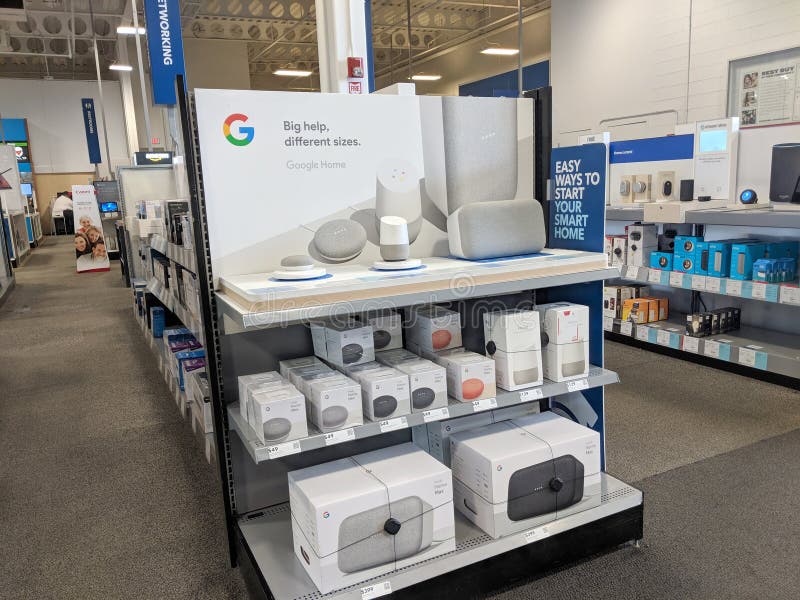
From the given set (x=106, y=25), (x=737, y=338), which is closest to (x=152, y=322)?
(x=737, y=338)

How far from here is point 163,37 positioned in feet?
15.6

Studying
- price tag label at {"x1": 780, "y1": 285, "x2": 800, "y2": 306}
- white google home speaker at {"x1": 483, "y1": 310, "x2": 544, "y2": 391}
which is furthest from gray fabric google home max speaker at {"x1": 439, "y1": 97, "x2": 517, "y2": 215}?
price tag label at {"x1": 780, "y1": 285, "x2": 800, "y2": 306}

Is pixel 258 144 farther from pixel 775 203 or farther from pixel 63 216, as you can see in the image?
pixel 63 216

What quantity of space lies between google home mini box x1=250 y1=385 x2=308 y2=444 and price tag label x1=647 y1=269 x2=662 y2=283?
11.8ft

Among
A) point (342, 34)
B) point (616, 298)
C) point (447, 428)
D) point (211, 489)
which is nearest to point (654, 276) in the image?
point (616, 298)

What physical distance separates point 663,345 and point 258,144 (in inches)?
146

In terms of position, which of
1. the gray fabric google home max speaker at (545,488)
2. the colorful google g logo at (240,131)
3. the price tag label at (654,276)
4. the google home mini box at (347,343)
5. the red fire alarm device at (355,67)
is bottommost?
the gray fabric google home max speaker at (545,488)

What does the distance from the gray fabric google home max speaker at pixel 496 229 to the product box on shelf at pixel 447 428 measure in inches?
24.9

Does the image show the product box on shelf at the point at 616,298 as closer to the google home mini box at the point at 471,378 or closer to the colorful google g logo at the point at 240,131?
the google home mini box at the point at 471,378

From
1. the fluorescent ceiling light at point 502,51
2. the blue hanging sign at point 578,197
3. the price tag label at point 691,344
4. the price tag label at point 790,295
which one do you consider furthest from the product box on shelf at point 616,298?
the fluorescent ceiling light at point 502,51

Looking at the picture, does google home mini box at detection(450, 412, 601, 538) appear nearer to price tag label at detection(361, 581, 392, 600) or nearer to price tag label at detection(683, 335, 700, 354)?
price tag label at detection(361, 581, 392, 600)

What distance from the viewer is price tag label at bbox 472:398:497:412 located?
6.75 ft

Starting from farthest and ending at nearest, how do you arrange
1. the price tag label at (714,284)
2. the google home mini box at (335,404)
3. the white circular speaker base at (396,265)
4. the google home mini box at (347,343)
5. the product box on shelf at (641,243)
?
the product box on shelf at (641,243) → the price tag label at (714,284) → the google home mini box at (347,343) → the white circular speaker base at (396,265) → the google home mini box at (335,404)

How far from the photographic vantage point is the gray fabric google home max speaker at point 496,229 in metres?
2.15
